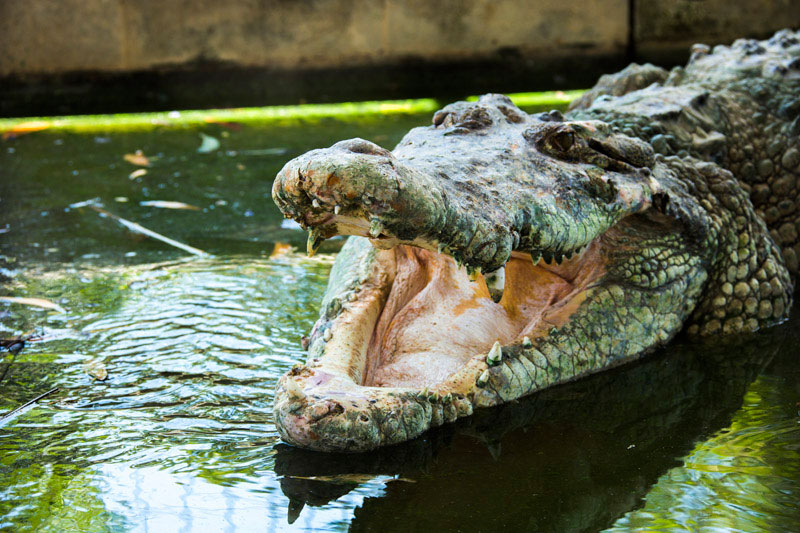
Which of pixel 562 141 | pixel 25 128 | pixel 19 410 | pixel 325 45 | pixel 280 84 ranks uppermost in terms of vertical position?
pixel 562 141

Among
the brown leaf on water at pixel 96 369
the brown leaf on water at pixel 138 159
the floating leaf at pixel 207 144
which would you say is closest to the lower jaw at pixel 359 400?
the brown leaf on water at pixel 96 369

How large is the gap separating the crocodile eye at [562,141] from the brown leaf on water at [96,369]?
62.0 inches

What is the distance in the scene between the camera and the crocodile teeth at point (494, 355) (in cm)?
265

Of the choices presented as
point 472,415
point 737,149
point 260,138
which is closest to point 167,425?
point 472,415

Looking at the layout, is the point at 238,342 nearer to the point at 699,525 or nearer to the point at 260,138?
the point at 699,525

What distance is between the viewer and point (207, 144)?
6.91m

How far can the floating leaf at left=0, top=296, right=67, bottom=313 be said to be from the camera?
366 cm

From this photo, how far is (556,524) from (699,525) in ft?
1.02

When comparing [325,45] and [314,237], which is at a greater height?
[314,237]

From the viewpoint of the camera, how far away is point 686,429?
264cm

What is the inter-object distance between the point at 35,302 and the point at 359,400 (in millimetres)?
1900

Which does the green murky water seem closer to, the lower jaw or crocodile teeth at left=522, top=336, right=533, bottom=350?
the lower jaw

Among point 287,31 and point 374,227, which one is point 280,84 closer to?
point 287,31

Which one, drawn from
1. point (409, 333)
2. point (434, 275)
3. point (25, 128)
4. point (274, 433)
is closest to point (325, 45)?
point (25, 128)
